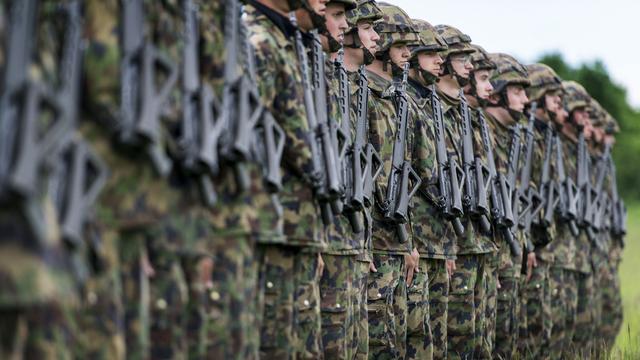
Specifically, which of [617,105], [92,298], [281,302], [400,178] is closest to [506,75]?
[400,178]

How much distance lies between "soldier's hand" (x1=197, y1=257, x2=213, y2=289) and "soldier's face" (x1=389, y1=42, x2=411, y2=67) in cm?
466

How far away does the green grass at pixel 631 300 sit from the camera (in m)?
12.3

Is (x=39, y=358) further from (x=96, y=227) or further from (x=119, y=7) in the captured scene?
(x=119, y=7)

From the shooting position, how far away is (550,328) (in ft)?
43.5

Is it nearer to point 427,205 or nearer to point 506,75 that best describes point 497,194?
point 427,205

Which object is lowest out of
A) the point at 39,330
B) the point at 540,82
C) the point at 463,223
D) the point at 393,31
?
the point at 39,330

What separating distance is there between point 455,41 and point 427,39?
480mm

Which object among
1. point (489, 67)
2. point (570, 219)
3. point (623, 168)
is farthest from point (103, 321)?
point (623, 168)

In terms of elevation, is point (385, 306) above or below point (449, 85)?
below

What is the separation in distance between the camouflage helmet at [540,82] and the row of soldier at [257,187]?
4.30 feet

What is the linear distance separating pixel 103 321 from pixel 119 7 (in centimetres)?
118

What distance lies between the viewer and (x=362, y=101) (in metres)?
9.33

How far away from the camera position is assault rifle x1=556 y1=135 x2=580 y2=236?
13.7m

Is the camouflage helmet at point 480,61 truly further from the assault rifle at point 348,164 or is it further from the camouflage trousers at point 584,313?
the assault rifle at point 348,164
